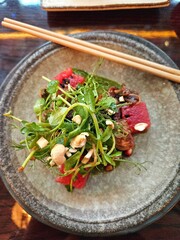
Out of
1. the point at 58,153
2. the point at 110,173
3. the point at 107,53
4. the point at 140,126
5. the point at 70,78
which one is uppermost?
the point at 107,53

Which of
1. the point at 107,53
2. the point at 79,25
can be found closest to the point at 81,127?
the point at 107,53

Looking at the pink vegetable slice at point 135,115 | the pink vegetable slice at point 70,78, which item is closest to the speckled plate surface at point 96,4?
the pink vegetable slice at point 70,78

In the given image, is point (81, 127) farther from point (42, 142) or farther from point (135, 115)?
point (135, 115)

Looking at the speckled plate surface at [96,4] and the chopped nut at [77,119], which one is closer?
the chopped nut at [77,119]

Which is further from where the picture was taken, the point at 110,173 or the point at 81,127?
the point at 110,173

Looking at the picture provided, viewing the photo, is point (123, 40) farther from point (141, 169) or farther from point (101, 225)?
point (101, 225)

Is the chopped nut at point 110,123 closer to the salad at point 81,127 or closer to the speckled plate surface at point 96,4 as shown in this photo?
the salad at point 81,127

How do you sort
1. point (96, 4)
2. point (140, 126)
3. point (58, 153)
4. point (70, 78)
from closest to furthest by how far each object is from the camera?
1. point (58, 153)
2. point (140, 126)
3. point (70, 78)
4. point (96, 4)
